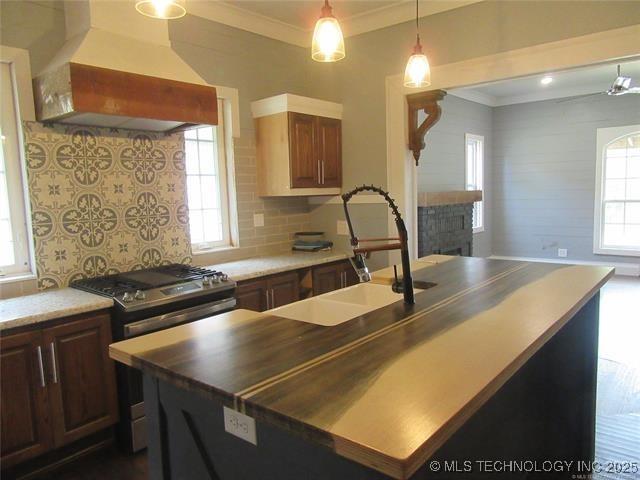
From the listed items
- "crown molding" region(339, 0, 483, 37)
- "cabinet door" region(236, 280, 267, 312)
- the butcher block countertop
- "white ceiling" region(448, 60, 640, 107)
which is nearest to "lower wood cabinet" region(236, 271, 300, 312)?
"cabinet door" region(236, 280, 267, 312)

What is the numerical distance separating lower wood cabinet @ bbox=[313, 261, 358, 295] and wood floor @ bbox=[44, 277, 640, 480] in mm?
1772

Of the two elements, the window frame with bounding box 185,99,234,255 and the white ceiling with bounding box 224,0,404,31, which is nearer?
the white ceiling with bounding box 224,0,404,31

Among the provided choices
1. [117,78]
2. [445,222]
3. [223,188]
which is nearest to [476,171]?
[445,222]

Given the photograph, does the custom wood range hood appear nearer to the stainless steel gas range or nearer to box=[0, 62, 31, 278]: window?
box=[0, 62, 31, 278]: window

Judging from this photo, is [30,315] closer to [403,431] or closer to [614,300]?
[403,431]

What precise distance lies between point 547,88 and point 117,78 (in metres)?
6.97

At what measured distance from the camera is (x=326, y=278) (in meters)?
3.83

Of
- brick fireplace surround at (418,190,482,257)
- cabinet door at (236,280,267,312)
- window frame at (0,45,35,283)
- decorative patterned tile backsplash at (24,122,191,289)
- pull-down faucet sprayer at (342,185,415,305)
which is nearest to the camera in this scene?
pull-down faucet sprayer at (342,185,415,305)

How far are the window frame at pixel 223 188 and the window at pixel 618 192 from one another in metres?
6.25

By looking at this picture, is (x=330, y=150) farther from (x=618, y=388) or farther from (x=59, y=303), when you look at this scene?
(x=618, y=388)

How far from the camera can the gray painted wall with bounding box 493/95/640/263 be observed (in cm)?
721

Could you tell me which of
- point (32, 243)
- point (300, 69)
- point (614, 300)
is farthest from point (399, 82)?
point (614, 300)

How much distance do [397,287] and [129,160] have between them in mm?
2074

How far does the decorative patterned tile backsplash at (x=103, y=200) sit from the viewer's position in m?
2.72
